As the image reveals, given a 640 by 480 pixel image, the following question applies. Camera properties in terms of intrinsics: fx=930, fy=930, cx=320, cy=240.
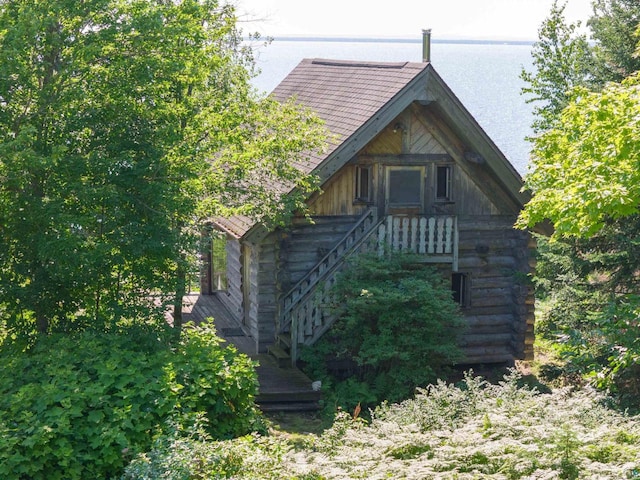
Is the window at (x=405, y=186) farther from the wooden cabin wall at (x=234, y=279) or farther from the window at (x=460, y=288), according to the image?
the wooden cabin wall at (x=234, y=279)

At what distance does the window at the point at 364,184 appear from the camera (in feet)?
69.5

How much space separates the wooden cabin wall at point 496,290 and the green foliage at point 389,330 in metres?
2.45

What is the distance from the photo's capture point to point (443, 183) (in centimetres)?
2158

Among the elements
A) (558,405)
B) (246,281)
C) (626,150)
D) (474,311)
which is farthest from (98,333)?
(474,311)

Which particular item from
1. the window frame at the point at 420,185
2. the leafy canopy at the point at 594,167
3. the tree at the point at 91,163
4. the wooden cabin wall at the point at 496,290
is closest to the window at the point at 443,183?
the window frame at the point at 420,185

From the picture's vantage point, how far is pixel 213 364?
41.1 ft

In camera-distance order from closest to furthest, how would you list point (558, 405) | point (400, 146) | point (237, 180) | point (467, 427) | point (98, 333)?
point (467, 427), point (558, 405), point (98, 333), point (237, 180), point (400, 146)

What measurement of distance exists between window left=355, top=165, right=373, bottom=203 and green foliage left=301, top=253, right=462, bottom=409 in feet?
6.75

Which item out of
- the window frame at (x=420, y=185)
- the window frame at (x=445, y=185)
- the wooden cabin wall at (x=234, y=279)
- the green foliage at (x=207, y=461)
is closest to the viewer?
the green foliage at (x=207, y=461)

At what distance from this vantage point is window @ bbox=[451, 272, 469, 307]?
2216 cm

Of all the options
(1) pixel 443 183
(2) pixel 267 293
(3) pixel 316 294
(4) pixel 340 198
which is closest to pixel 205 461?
(3) pixel 316 294

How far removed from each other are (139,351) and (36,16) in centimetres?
491

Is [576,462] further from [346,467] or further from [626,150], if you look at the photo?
[626,150]

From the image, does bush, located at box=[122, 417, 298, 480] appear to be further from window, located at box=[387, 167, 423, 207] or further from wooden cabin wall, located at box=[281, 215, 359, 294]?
window, located at box=[387, 167, 423, 207]
